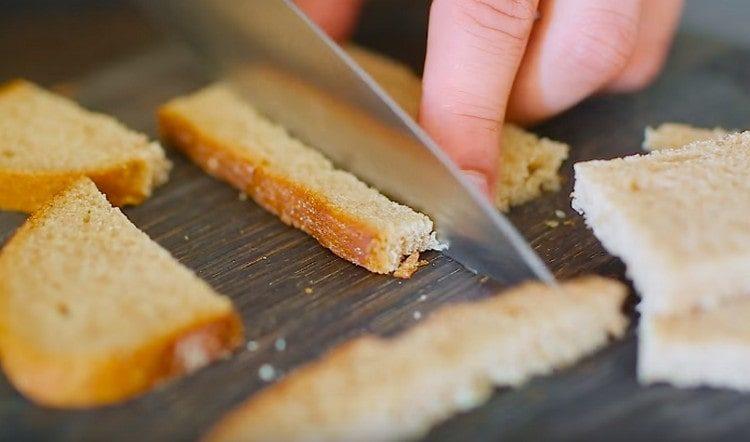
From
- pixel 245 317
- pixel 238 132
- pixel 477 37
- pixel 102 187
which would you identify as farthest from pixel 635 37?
pixel 102 187

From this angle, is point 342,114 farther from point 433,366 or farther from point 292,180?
point 433,366

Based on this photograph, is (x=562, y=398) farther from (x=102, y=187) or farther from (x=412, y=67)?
(x=412, y=67)

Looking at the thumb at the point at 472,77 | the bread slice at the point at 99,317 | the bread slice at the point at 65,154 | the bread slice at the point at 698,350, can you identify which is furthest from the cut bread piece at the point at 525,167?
the bread slice at the point at 65,154

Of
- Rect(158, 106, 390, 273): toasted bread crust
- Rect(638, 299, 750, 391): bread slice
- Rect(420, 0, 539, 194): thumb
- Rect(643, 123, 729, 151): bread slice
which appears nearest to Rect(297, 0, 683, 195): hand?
Rect(420, 0, 539, 194): thumb

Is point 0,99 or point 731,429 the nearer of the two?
point 731,429

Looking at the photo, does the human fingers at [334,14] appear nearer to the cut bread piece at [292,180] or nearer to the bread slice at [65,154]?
the cut bread piece at [292,180]
